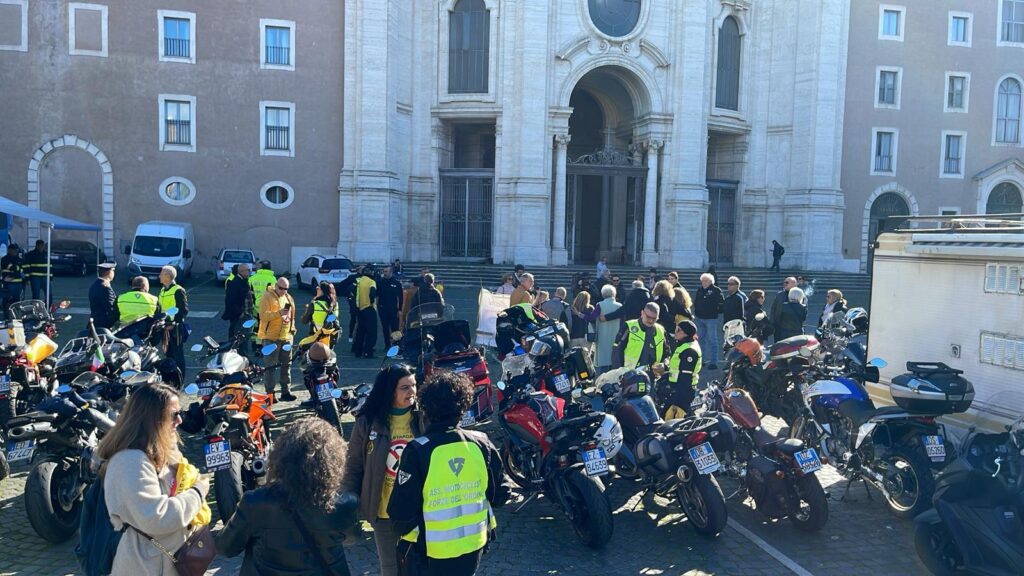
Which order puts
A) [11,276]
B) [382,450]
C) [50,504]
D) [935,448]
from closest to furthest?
[382,450] < [50,504] < [935,448] < [11,276]

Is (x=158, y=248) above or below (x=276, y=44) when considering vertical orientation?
below

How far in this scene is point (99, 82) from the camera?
27.5m

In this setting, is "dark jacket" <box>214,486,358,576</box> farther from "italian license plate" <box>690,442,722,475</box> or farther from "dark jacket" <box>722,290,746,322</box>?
"dark jacket" <box>722,290,746,322</box>

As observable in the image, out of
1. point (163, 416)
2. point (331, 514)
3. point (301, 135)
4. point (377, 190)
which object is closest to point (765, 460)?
point (331, 514)

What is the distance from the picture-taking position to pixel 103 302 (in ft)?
33.3

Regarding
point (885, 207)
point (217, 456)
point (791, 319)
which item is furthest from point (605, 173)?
point (217, 456)

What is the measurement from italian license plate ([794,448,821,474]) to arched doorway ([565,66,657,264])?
24.7 m

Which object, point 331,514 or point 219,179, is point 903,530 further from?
point 219,179

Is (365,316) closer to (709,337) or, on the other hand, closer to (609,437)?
(709,337)

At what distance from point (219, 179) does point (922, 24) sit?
29.8 m

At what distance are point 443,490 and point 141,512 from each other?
4.17ft

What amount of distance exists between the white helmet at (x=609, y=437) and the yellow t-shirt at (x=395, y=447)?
78.9 inches

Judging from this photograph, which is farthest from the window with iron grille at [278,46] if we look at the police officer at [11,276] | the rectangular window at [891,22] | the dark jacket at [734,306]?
the rectangular window at [891,22]

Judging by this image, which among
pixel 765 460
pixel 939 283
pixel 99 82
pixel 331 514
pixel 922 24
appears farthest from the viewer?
pixel 922 24
